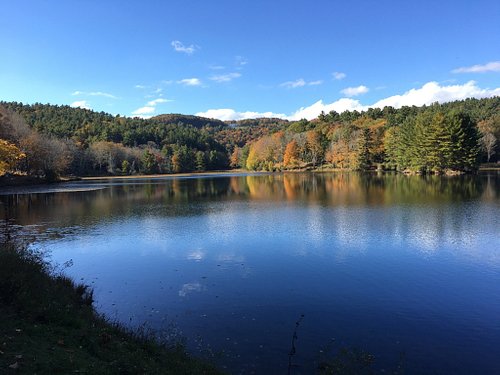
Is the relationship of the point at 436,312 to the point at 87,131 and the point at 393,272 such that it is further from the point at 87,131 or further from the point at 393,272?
the point at 87,131

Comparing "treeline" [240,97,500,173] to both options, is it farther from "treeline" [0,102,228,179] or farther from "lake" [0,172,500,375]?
"lake" [0,172,500,375]

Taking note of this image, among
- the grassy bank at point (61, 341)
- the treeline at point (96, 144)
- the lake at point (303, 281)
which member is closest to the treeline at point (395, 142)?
the treeline at point (96, 144)

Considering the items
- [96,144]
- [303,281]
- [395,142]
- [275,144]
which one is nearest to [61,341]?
[303,281]

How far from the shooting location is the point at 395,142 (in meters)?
96.7

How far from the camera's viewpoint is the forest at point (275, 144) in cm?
7569

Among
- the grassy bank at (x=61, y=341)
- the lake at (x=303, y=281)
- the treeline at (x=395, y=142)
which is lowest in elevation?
the lake at (x=303, y=281)

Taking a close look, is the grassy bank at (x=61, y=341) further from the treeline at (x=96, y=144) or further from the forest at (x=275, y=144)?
the treeline at (x=96, y=144)

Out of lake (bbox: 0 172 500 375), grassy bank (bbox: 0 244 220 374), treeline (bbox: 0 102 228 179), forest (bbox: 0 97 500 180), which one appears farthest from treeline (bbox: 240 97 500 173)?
grassy bank (bbox: 0 244 220 374)

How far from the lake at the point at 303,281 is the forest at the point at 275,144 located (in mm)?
38959

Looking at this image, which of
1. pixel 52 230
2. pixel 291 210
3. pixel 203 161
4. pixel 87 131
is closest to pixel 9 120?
pixel 52 230

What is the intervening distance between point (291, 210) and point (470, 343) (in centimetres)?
2429

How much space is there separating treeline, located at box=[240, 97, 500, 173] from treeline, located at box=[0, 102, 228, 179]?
81.1 feet

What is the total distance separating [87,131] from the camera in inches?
5891

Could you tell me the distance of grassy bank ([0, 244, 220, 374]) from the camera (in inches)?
244
